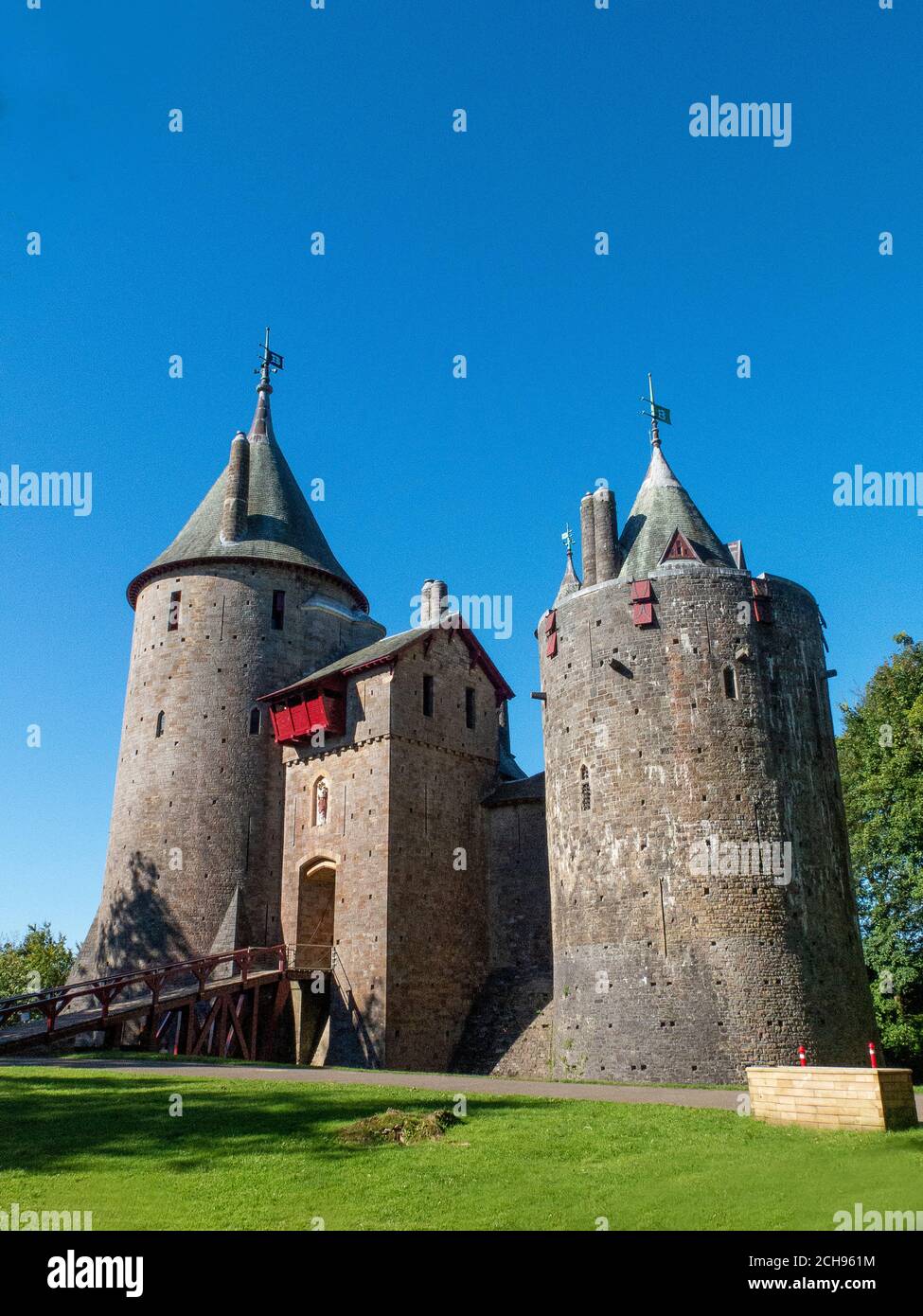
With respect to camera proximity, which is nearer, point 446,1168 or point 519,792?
point 446,1168

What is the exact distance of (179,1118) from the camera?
1320 centimetres

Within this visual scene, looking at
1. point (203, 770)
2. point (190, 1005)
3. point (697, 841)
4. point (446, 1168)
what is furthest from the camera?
point (203, 770)

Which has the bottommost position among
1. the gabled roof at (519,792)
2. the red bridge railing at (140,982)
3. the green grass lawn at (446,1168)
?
the green grass lawn at (446,1168)

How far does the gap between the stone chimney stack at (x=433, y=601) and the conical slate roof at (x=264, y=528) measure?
4.86m

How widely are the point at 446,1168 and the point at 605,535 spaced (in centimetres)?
2068

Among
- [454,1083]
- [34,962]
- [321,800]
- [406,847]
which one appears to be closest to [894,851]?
[406,847]

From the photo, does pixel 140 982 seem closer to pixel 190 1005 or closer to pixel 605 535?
pixel 190 1005

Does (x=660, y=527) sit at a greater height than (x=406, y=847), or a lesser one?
greater

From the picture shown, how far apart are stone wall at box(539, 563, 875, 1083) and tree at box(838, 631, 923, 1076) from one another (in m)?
7.43

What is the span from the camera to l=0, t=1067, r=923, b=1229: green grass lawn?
8805 mm

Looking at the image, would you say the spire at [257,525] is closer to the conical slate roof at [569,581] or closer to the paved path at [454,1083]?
the conical slate roof at [569,581]

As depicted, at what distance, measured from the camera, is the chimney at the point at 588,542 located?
2898 centimetres

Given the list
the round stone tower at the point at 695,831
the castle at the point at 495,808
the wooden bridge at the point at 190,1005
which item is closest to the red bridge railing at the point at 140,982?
the wooden bridge at the point at 190,1005

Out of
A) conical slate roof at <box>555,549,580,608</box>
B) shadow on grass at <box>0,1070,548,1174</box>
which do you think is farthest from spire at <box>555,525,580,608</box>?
shadow on grass at <box>0,1070,548,1174</box>
